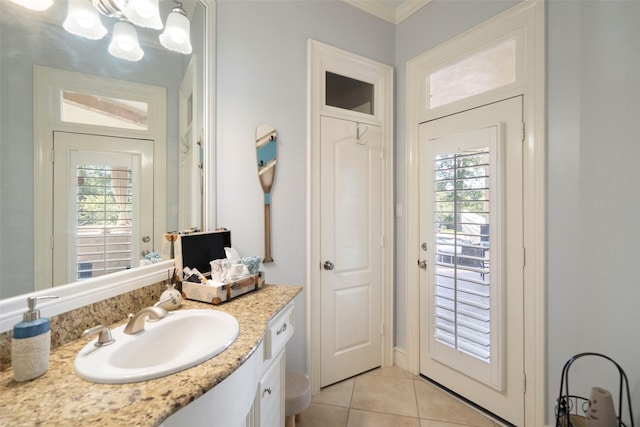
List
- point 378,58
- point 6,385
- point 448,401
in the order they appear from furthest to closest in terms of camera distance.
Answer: point 378,58 < point 448,401 < point 6,385

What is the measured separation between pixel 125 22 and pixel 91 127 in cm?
49

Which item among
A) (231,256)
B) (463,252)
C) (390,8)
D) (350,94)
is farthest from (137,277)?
(390,8)

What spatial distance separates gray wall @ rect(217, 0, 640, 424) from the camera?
4.23 feet

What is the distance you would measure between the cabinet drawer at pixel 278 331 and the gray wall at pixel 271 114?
0.52 metres

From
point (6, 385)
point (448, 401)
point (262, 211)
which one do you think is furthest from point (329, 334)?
point (6, 385)

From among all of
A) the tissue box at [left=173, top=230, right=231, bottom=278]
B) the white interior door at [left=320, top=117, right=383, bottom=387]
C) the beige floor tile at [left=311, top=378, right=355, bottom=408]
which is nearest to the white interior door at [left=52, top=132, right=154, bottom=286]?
the tissue box at [left=173, top=230, right=231, bottom=278]

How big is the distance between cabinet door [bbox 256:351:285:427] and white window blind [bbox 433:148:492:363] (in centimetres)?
126

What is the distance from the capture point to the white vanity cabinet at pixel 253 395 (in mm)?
679

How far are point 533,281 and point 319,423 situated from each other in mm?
1538

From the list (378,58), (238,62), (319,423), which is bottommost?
(319,423)

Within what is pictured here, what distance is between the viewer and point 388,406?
1.89 metres

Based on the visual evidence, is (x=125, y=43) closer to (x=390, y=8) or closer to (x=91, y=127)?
(x=91, y=127)

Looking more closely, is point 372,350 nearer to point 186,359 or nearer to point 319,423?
point 319,423

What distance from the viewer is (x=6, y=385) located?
26.2 inches
